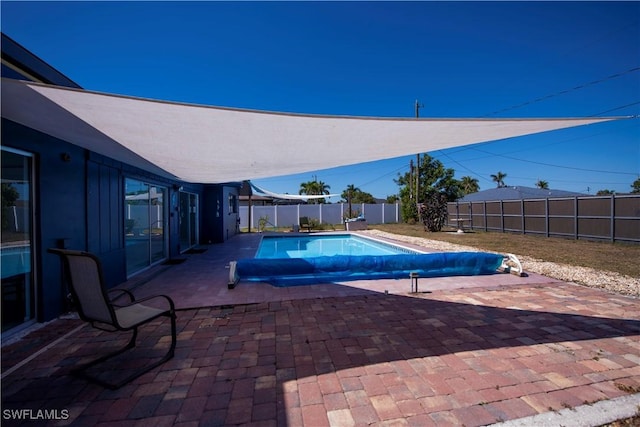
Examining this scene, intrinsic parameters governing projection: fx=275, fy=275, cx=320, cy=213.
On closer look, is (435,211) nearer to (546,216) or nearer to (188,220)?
(546,216)

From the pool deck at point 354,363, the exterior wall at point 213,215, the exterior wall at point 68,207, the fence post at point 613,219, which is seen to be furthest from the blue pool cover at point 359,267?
the fence post at point 613,219

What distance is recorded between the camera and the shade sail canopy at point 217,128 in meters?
2.38

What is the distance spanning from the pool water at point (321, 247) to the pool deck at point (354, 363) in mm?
6329

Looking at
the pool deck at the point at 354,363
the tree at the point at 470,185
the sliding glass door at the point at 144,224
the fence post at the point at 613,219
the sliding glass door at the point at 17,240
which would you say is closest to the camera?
the pool deck at the point at 354,363

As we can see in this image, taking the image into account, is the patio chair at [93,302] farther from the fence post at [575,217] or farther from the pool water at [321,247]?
the fence post at [575,217]

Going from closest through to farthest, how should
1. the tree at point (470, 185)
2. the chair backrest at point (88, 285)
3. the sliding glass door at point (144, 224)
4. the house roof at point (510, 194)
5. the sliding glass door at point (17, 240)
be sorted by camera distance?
the chair backrest at point (88, 285) → the sliding glass door at point (17, 240) → the sliding glass door at point (144, 224) → the house roof at point (510, 194) → the tree at point (470, 185)

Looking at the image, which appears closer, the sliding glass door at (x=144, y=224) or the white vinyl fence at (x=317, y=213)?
the sliding glass door at (x=144, y=224)

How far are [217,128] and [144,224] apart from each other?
548 centimetres

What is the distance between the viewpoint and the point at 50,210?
378 centimetres

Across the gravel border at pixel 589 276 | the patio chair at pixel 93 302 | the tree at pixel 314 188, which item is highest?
the tree at pixel 314 188

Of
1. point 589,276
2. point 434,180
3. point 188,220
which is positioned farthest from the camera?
point 434,180

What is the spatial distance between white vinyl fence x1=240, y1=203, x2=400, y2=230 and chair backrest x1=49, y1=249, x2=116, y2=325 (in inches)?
786

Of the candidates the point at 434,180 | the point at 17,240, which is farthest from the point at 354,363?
the point at 434,180

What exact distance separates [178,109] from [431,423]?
317cm
